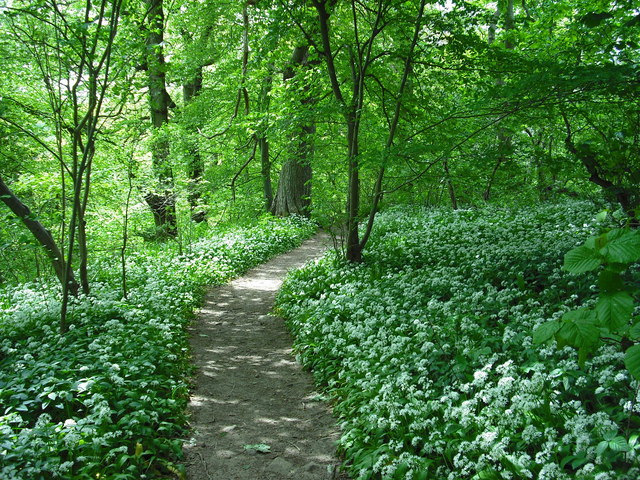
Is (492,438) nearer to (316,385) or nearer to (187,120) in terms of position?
(316,385)

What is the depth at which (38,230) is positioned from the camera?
7844mm

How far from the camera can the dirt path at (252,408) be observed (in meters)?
4.30

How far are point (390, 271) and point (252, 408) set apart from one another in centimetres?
390

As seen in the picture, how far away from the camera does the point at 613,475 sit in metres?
2.64

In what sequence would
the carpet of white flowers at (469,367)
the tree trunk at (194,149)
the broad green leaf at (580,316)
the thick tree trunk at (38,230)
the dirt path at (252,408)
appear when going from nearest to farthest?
the broad green leaf at (580,316) < the carpet of white flowers at (469,367) < the dirt path at (252,408) < the thick tree trunk at (38,230) < the tree trunk at (194,149)

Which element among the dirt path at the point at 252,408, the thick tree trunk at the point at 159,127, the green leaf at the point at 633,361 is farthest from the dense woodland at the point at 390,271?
the dirt path at the point at 252,408

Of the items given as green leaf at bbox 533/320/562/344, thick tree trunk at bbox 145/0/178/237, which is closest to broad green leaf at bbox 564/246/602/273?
green leaf at bbox 533/320/562/344

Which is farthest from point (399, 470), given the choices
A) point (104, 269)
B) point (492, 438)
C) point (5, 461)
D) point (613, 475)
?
point (104, 269)

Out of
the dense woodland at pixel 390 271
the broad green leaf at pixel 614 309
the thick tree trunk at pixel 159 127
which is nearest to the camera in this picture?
the broad green leaf at pixel 614 309

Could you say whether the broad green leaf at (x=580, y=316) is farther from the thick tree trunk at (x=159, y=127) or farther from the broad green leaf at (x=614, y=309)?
the thick tree trunk at (x=159, y=127)

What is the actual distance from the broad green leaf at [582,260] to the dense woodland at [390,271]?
1 centimetres

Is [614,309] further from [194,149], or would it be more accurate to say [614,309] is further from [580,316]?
[194,149]

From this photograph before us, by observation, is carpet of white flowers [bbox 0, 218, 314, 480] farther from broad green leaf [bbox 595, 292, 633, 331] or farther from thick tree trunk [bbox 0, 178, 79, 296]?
broad green leaf [bbox 595, 292, 633, 331]

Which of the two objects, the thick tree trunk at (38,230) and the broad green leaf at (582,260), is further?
the thick tree trunk at (38,230)
